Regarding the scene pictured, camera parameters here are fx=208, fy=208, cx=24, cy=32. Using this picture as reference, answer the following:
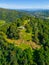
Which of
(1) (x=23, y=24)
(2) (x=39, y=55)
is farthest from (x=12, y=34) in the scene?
(2) (x=39, y=55)

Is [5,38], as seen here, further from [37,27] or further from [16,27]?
[37,27]

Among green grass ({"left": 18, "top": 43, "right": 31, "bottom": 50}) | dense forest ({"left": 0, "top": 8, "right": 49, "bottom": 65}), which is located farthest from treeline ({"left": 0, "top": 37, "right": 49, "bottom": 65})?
green grass ({"left": 18, "top": 43, "right": 31, "bottom": 50})

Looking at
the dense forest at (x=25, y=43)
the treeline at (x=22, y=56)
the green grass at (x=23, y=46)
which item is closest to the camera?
the treeline at (x=22, y=56)

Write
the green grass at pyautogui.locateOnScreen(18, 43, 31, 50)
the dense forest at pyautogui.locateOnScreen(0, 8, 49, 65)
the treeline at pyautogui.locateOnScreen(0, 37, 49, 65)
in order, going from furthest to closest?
1. the green grass at pyautogui.locateOnScreen(18, 43, 31, 50)
2. the dense forest at pyautogui.locateOnScreen(0, 8, 49, 65)
3. the treeline at pyautogui.locateOnScreen(0, 37, 49, 65)

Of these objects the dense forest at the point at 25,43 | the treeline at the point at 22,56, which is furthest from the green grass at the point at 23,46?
the treeline at the point at 22,56

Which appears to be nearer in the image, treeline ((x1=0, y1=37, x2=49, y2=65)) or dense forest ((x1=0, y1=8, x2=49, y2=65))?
treeline ((x1=0, y1=37, x2=49, y2=65))

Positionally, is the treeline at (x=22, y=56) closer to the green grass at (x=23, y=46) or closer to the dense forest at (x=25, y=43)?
the dense forest at (x=25, y=43)

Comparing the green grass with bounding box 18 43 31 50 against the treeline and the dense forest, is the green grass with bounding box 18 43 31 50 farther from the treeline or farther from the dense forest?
the treeline

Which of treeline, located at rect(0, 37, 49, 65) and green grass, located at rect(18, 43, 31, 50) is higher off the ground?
green grass, located at rect(18, 43, 31, 50)
